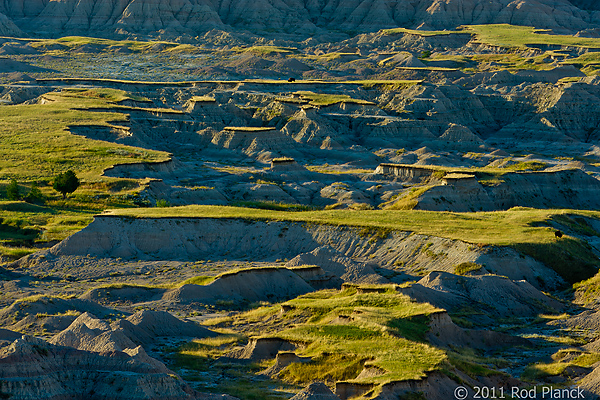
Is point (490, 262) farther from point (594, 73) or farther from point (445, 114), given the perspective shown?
point (594, 73)

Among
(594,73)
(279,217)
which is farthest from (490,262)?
(594,73)

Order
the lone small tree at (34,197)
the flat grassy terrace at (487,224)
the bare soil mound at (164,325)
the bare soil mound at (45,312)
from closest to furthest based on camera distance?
1. the bare soil mound at (45,312)
2. the bare soil mound at (164,325)
3. the flat grassy terrace at (487,224)
4. the lone small tree at (34,197)

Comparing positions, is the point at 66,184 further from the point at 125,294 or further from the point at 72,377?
the point at 72,377

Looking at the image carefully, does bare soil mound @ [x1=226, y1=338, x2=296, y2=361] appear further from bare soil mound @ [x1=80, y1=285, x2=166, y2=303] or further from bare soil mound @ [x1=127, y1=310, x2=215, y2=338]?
bare soil mound @ [x1=80, y1=285, x2=166, y2=303]

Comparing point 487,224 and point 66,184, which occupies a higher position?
point 487,224

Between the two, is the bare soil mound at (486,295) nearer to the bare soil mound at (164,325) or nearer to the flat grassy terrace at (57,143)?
the bare soil mound at (164,325)

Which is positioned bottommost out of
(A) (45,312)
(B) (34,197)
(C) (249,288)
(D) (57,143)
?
(D) (57,143)

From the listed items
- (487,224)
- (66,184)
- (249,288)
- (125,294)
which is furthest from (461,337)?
(66,184)

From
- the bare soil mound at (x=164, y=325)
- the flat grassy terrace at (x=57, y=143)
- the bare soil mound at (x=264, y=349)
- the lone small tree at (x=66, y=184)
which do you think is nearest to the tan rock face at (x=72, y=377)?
the bare soil mound at (x=264, y=349)

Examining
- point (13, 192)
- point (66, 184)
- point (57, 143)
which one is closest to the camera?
point (13, 192)

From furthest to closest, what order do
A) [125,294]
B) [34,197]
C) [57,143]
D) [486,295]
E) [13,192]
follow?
1. [57,143]
2. [34,197]
3. [13,192]
4. [125,294]
5. [486,295]
